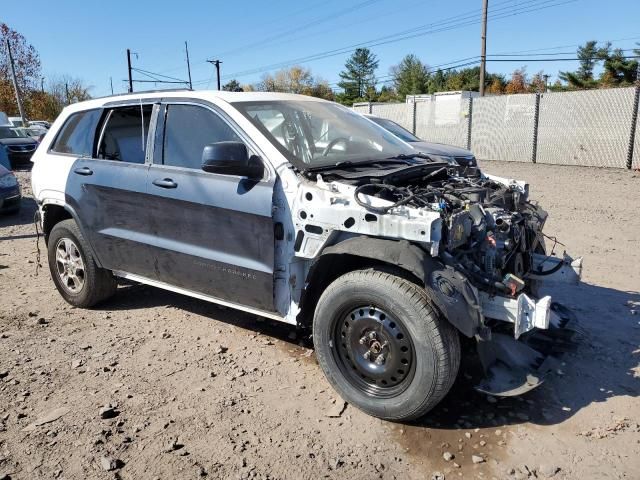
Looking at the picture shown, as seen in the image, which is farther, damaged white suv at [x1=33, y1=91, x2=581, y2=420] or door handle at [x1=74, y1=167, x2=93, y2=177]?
door handle at [x1=74, y1=167, x2=93, y2=177]

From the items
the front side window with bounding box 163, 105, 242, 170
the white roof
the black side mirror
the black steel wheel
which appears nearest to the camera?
the black steel wheel

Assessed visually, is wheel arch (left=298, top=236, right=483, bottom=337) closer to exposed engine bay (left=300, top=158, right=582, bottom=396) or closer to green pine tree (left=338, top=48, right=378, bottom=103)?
exposed engine bay (left=300, top=158, right=582, bottom=396)

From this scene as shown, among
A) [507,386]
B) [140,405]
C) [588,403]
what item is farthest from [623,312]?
[140,405]

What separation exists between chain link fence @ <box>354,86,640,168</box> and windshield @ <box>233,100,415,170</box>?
13.7 metres

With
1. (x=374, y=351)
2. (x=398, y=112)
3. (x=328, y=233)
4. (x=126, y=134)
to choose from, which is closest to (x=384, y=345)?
(x=374, y=351)

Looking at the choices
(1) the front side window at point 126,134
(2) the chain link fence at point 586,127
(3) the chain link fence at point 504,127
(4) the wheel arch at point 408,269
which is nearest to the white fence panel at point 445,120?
(3) the chain link fence at point 504,127

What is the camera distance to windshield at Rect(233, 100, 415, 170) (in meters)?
3.74

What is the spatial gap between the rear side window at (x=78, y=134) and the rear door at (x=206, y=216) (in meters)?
0.95

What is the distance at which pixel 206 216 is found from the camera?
3.78 meters

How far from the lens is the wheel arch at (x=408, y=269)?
2867 mm

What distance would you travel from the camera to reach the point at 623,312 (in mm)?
4699

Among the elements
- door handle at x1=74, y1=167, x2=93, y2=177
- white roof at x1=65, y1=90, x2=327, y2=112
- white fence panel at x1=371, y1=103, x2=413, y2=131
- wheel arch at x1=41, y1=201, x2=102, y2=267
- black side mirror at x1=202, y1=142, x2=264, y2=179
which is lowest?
wheel arch at x1=41, y1=201, x2=102, y2=267

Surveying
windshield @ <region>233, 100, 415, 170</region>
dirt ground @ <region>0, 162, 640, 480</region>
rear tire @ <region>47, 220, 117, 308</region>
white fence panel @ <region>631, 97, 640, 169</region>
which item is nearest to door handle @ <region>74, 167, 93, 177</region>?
rear tire @ <region>47, 220, 117, 308</region>

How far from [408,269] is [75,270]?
3.49 meters
